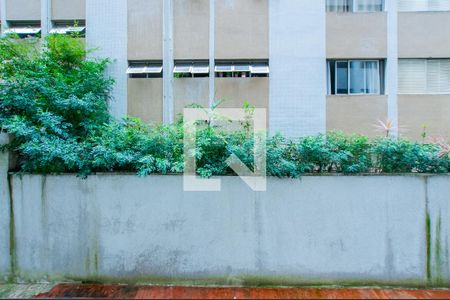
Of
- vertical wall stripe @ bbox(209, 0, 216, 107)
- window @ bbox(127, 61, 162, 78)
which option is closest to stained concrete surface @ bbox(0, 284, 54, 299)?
vertical wall stripe @ bbox(209, 0, 216, 107)

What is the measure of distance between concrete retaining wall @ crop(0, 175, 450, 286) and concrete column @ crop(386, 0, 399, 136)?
4905 mm

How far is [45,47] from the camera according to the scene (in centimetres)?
773

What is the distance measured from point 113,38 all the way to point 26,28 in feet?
10.9

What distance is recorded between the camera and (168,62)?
8.53 m

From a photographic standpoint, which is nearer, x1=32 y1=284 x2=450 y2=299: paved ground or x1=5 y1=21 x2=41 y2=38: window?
x1=32 y1=284 x2=450 y2=299: paved ground

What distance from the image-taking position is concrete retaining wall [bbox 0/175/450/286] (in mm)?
4328

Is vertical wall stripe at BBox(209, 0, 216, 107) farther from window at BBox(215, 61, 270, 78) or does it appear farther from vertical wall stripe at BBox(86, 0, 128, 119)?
vertical wall stripe at BBox(86, 0, 128, 119)

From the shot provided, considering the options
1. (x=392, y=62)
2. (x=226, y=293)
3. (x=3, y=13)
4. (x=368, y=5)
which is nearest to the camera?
(x=226, y=293)

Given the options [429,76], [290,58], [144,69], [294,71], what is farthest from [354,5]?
[144,69]

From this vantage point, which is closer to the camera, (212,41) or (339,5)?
(212,41)

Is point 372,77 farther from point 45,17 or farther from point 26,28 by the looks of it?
point 26,28

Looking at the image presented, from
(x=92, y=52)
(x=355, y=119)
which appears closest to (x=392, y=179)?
(x=355, y=119)

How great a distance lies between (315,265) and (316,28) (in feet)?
24.0

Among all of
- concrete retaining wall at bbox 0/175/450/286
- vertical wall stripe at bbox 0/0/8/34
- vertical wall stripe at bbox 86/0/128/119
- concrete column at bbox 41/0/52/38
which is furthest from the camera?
vertical wall stripe at bbox 0/0/8/34
